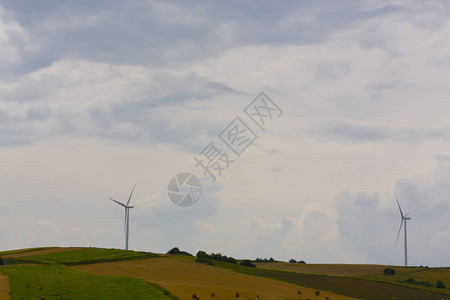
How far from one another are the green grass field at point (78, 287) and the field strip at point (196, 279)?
4452 millimetres

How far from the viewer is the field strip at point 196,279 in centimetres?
8025

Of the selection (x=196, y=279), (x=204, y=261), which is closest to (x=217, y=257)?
(x=204, y=261)

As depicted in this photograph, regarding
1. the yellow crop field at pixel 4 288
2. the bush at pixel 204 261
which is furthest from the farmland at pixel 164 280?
the bush at pixel 204 261

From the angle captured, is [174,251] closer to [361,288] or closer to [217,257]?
[217,257]

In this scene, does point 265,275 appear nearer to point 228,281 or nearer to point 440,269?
point 228,281

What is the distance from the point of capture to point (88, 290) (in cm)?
7225

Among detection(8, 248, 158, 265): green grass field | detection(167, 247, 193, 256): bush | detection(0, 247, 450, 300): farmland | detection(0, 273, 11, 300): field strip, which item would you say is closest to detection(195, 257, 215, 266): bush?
detection(0, 247, 450, 300): farmland

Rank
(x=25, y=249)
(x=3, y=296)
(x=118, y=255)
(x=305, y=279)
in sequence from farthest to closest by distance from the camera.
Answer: (x=25, y=249), (x=118, y=255), (x=305, y=279), (x=3, y=296)

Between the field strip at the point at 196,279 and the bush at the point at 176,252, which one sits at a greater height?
the bush at the point at 176,252

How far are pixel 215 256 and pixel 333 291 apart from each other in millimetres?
48697

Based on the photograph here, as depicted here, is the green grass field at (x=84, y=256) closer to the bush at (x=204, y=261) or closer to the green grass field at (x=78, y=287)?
the bush at (x=204, y=261)

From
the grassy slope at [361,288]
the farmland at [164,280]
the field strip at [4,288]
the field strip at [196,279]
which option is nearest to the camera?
the field strip at [4,288]

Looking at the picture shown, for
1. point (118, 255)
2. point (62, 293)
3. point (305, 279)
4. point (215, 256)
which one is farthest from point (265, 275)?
point (62, 293)

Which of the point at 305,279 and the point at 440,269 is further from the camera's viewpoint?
the point at 440,269
